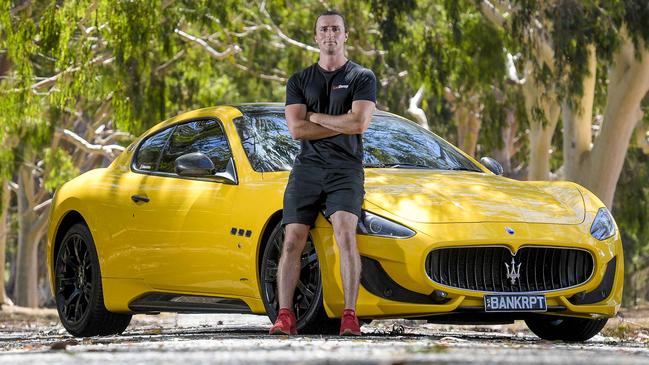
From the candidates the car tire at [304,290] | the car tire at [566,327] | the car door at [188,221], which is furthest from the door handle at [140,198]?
the car tire at [566,327]

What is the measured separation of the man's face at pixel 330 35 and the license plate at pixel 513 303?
161cm

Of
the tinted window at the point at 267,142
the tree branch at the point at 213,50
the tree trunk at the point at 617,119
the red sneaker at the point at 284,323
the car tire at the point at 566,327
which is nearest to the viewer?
the red sneaker at the point at 284,323

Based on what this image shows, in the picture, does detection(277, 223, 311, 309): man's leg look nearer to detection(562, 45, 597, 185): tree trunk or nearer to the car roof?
the car roof

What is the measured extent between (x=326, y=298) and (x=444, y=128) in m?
21.5

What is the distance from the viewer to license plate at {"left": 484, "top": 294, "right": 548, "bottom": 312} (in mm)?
7617

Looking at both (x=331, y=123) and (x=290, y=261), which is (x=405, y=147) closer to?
(x=331, y=123)

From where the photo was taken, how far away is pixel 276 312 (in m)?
8.06

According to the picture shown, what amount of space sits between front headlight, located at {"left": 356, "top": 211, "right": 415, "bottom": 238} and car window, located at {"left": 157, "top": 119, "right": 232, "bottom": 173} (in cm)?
131

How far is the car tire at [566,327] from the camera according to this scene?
8.37 metres

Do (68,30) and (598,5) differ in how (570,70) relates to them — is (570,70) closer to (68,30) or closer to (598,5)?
(598,5)

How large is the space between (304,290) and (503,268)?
1117 mm

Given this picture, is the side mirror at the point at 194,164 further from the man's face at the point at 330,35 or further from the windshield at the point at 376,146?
the man's face at the point at 330,35

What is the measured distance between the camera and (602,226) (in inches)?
321

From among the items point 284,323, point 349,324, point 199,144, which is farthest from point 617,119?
point 349,324
